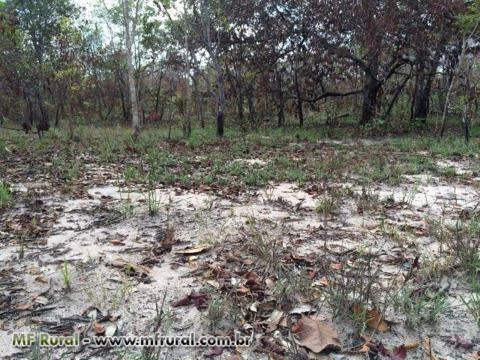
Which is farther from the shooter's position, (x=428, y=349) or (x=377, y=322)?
(x=377, y=322)

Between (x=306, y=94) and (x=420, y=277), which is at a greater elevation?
(x=306, y=94)

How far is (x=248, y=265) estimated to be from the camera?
8.71 feet

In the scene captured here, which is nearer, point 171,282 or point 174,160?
point 171,282

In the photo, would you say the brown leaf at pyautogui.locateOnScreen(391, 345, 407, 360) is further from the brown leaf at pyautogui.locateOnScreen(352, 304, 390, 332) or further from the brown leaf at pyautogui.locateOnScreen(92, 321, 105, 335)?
the brown leaf at pyautogui.locateOnScreen(92, 321, 105, 335)

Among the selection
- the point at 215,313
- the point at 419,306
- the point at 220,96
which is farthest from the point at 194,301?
the point at 220,96

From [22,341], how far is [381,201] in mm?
3460

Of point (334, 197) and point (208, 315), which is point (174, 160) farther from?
point (208, 315)

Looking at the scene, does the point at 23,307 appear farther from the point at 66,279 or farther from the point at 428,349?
Answer: the point at 428,349

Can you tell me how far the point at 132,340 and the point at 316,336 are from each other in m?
0.91

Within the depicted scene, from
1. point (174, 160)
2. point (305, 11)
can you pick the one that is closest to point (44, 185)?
point (174, 160)

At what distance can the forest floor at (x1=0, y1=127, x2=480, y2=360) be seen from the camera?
76.7 inches

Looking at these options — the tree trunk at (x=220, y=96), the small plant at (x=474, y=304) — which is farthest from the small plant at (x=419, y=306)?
the tree trunk at (x=220, y=96)

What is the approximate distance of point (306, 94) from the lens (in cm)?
1530

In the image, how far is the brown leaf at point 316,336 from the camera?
6.06 feet
